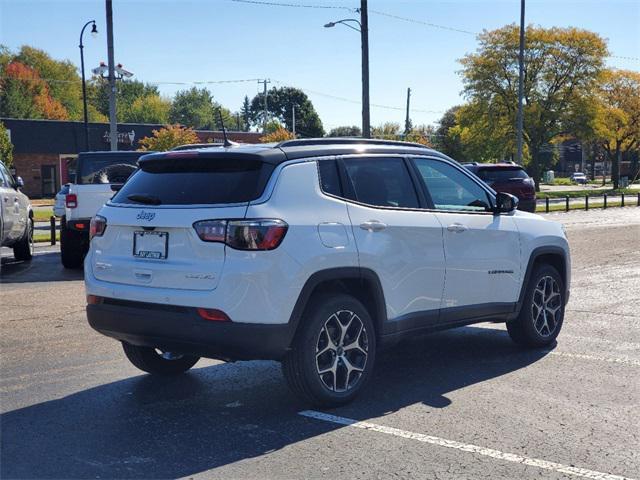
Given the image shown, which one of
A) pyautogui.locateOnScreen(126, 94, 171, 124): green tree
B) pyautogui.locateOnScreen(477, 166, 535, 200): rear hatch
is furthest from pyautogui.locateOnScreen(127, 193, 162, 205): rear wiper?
pyautogui.locateOnScreen(126, 94, 171, 124): green tree

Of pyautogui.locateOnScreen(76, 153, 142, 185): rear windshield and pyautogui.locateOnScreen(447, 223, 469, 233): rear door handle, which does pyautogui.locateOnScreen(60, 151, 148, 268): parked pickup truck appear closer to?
pyautogui.locateOnScreen(76, 153, 142, 185): rear windshield

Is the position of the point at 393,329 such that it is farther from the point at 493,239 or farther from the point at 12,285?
the point at 12,285

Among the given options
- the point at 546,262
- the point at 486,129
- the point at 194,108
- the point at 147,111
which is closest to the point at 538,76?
the point at 486,129

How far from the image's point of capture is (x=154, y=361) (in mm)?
6320

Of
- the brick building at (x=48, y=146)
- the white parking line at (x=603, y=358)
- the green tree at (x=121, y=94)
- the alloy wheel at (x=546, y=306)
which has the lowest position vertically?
the white parking line at (x=603, y=358)

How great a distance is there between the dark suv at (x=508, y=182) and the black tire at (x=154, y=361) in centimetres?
1646

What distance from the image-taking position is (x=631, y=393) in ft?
19.2

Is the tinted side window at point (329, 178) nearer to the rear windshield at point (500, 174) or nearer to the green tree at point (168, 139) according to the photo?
the rear windshield at point (500, 174)

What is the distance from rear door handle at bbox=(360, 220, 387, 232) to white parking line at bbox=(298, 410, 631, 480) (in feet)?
4.33

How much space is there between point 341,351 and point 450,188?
6.35 feet

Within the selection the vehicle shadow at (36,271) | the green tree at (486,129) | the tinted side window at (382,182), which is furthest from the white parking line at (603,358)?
the green tree at (486,129)

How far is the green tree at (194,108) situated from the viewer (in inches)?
5837

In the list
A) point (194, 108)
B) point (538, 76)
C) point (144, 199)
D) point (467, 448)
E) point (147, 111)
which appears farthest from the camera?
point (194, 108)

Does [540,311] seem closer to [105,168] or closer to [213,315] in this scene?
[213,315]
